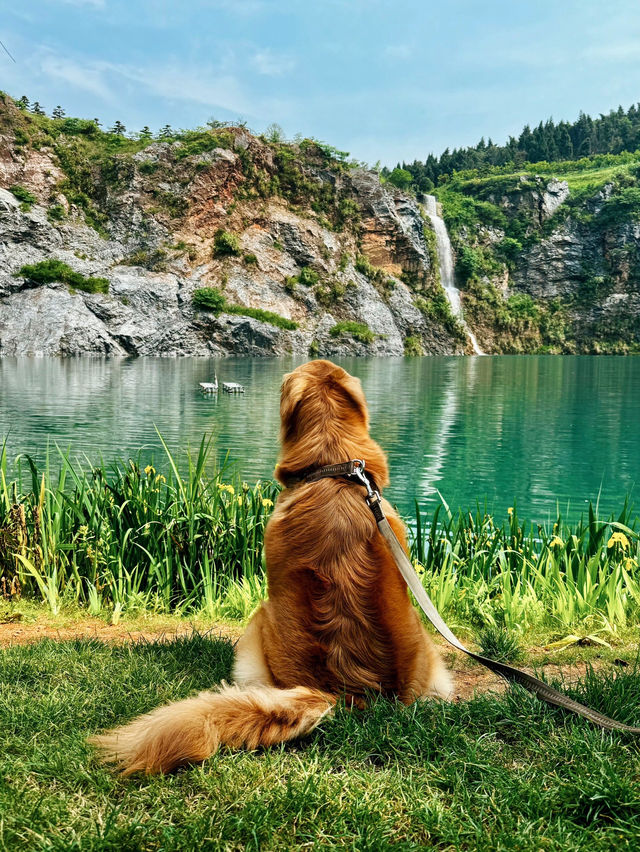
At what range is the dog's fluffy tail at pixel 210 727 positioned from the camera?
6.74ft

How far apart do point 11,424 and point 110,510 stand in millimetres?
14197

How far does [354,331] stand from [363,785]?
6502 cm

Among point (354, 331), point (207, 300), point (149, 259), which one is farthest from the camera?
point (354, 331)

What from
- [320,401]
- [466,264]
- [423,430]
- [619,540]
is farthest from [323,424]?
[466,264]

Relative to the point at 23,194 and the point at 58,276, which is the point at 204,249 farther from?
the point at 23,194

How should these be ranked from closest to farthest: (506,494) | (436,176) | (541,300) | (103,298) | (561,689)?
(561,689), (506,494), (103,298), (541,300), (436,176)

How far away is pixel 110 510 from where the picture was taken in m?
5.60

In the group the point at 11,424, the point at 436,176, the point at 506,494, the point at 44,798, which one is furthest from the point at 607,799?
the point at 436,176

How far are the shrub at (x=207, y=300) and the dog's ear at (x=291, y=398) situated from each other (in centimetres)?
5578

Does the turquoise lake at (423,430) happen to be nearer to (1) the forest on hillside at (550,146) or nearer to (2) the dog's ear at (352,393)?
(2) the dog's ear at (352,393)

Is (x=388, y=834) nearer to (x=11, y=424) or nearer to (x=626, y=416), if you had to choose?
(x=11, y=424)

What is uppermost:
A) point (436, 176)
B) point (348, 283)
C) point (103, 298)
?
point (436, 176)

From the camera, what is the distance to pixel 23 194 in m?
55.2

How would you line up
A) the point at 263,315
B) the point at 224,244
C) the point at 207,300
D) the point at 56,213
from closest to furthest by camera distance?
the point at 207,300
the point at 56,213
the point at 263,315
the point at 224,244
